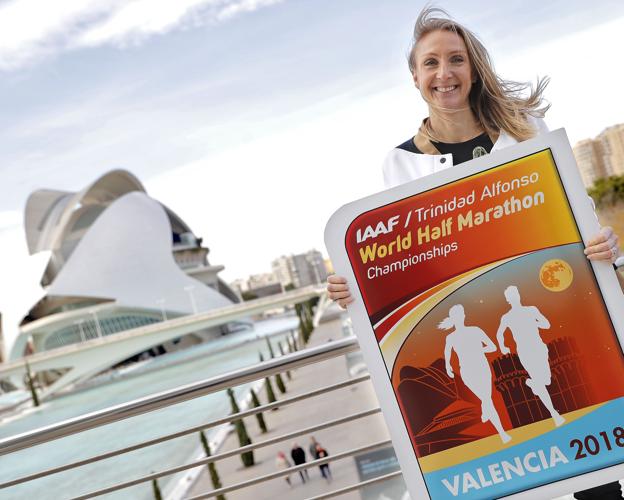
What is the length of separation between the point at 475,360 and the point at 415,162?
45 centimetres

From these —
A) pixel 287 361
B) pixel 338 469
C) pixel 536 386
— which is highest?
pixel 287 361

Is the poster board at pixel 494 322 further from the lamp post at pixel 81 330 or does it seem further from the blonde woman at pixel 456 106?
the lamp post at pixel 81 330

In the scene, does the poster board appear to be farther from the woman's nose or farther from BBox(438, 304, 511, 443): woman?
the woman's nose

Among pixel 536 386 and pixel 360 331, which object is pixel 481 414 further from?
pixel 360 331

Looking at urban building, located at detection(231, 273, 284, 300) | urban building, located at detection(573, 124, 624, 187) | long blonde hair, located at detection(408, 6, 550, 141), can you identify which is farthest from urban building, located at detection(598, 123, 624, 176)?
urban building, located at detection(231, 273, 284, 300)

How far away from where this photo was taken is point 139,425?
18.5 m

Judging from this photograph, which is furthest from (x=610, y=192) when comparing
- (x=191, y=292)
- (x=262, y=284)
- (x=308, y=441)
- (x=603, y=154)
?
(x=262, y=284)

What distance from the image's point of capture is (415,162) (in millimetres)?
1440

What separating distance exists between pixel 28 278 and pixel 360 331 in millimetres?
39664

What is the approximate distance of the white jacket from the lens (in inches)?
55.7

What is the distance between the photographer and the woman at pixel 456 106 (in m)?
1.41

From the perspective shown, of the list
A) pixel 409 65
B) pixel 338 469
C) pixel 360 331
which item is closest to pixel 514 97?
pixel 409 65

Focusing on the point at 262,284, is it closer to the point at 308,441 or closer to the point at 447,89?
the point at 308,441

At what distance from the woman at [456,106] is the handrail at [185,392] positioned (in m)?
0.46
